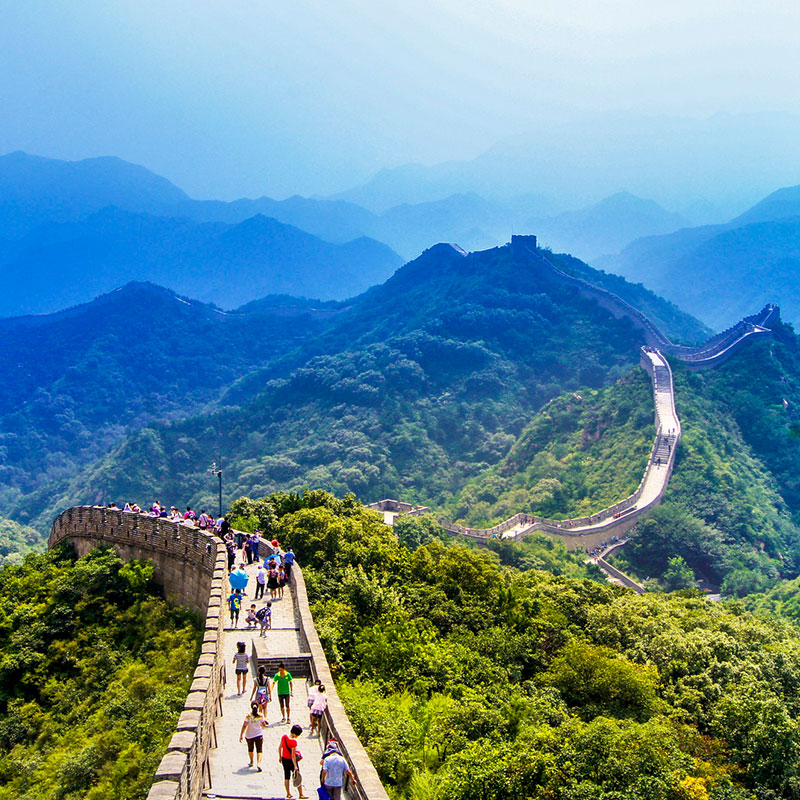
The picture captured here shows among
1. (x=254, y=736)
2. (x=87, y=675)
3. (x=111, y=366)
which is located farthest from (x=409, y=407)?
(x=254, y=736)

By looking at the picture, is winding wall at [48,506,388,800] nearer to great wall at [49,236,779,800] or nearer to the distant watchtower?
great wall at [49,236,779,800]

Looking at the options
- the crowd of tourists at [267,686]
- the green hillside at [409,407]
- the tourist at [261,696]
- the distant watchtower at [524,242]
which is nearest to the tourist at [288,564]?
the crowd of tourists at [267,686]

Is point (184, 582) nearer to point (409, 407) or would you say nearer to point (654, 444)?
point (654, 444)

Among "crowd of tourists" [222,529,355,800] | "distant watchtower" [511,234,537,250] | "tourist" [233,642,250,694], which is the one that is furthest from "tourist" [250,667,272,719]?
"distant watchtower" [511,234,537,250]

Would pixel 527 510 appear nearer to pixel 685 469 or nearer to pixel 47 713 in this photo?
pixel 685 469

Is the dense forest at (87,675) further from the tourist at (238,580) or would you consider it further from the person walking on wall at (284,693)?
the person walking on wall at (284,693)
